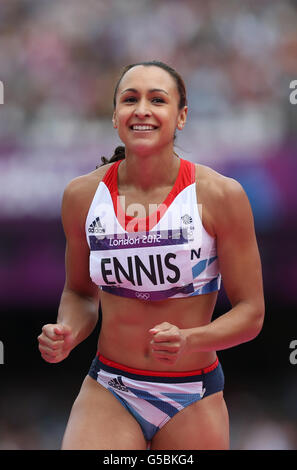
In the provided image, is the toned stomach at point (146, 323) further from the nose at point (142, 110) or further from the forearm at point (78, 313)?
the nose at point (142, 110)

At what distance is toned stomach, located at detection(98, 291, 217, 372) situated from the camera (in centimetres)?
231

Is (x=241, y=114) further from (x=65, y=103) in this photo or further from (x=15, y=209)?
(x=15, y=209)

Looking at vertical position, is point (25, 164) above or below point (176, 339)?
above

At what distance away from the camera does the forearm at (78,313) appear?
7.91ft

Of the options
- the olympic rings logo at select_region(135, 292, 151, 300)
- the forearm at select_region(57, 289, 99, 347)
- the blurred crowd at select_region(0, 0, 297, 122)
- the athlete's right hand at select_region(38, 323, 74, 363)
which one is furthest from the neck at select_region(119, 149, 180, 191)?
the blurred crowd at select_region(0, 0, 297, 122)

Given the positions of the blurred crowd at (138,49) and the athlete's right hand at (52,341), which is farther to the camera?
the blurred crowd at (138,49)

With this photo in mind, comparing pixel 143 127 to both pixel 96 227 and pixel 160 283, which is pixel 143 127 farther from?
pixel 160 283

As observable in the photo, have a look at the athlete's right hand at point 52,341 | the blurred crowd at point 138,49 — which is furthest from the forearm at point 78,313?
the blurred crowd at point 138,49

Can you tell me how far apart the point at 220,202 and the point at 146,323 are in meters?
0.49

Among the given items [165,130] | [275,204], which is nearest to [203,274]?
[165,130]

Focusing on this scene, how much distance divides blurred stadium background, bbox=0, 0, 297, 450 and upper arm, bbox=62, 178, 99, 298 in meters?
1.80

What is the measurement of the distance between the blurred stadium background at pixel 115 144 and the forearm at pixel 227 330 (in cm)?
205
